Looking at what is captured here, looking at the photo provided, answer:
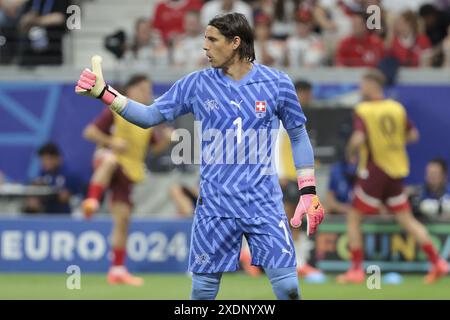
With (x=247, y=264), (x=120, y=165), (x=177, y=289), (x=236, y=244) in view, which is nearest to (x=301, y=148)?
(x=236, y=244)

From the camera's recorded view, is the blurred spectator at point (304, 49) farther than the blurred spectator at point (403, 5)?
No

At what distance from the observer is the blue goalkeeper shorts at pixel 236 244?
7406 millimetres

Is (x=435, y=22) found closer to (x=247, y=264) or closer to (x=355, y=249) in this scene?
(x=355, y=249)

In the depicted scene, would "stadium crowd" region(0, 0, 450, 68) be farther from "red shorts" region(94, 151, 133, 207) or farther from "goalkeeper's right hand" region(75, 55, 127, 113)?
"goalkeeper's right hand" region(75, 55, 127, 113)

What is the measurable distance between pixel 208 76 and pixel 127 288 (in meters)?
5.36

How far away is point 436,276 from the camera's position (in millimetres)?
13289

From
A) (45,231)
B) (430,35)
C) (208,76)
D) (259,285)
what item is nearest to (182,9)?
(430,35)

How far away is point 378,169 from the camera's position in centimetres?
1356

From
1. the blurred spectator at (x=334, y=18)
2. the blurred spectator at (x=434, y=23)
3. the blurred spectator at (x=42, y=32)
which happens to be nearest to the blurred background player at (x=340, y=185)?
the blurred spectator at (x=334, y=18)

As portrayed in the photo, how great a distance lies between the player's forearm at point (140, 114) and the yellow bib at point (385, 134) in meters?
6.38

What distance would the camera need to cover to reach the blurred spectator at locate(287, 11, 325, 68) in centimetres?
1628

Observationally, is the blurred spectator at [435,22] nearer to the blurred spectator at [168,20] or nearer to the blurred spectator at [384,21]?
the blurred spectator at [384,21]

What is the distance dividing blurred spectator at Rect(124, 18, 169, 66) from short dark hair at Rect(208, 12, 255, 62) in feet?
29.1
